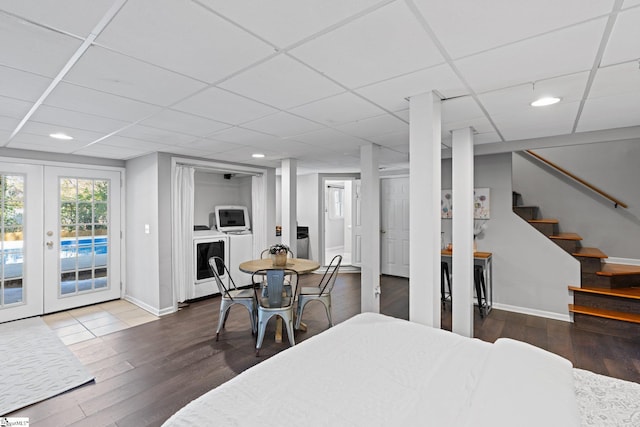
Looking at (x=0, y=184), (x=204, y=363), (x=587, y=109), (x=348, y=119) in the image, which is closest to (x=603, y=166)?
(x=587, y=109)

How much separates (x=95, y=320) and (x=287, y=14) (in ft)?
14.7

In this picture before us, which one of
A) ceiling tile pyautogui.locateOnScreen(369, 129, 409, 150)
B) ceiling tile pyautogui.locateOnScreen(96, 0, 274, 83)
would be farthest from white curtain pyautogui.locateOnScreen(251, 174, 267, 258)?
ceiling tile pyautogui.locateOnScreen(96, 0, 274, 83)

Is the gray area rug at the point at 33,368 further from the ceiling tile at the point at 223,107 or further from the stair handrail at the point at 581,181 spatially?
the stair handrail at the point at 581,181

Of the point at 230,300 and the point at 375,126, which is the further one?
the point at 230,300

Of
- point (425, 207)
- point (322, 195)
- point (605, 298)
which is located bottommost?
point (605, 298)

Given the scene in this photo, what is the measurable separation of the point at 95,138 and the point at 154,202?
1.10 meters

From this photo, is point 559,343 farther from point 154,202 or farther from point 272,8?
point 154,202

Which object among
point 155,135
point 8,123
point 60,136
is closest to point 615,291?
point 155,135

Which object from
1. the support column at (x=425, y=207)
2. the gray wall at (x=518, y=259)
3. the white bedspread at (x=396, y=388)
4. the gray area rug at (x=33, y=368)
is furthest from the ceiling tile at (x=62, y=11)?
the gray wall at (x=518, y=259)

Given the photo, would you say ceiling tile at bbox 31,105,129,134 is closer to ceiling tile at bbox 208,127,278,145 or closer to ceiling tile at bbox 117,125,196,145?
ceiling tile at bbox 117,125,196,145

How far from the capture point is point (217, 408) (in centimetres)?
116

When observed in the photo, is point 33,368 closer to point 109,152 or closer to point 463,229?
point 109,152

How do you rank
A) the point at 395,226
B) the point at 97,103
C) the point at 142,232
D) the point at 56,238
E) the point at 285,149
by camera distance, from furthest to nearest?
the point at 395,226 → the point at 142,232 → the point at 56,238 → the point at 285,149 → the point at 97,103

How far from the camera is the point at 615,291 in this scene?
12.2 feet
